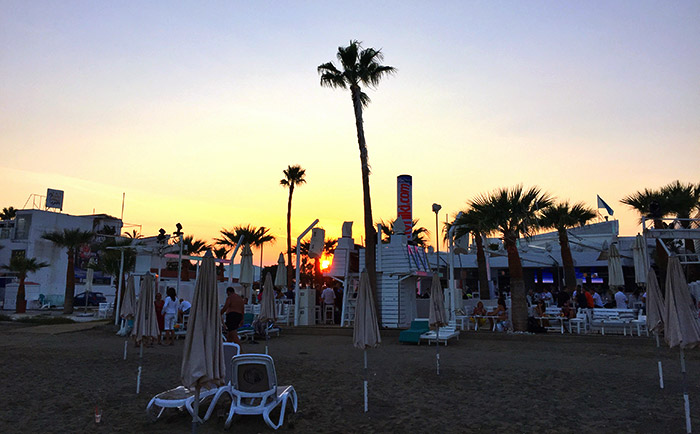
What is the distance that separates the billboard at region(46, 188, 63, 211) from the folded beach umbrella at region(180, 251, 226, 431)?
6235 cm

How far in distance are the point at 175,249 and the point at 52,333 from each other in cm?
573

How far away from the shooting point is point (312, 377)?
9.73 metres

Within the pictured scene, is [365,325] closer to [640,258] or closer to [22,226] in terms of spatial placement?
[640,258]

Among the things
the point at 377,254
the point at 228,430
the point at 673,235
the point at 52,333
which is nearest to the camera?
the point at 228,430

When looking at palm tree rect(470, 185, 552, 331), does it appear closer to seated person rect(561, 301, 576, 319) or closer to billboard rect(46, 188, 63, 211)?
seated person rect(561, 301, 576, 319)

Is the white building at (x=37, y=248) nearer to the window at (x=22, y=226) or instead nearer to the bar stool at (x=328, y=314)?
the window at (x=22, y=226)

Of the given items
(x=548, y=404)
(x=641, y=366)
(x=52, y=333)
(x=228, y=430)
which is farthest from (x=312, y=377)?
(x=52, y=333)

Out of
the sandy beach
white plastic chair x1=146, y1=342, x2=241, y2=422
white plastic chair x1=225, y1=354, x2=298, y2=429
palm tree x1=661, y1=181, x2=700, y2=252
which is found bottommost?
the sandy beach

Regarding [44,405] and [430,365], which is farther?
[430,365]

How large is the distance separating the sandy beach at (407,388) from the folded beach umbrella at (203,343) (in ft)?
3.76

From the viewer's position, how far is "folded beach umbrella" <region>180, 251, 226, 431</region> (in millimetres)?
5480

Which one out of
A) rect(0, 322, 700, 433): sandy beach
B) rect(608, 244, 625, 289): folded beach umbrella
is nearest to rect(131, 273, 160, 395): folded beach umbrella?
rect(0, 322, 700, 433): sandy beach

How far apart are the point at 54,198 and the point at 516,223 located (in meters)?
59.2

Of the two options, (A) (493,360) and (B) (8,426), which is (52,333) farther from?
(A) (493,360)
